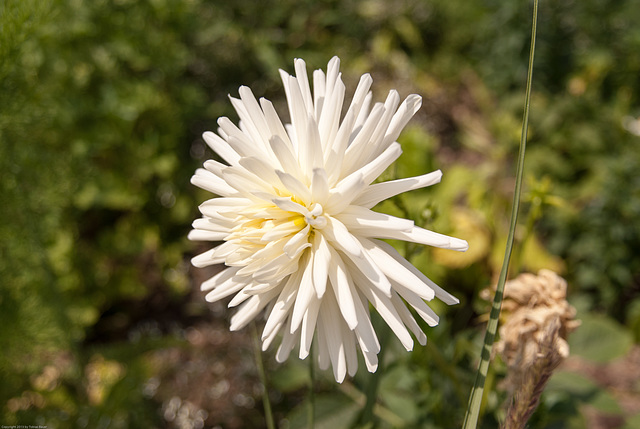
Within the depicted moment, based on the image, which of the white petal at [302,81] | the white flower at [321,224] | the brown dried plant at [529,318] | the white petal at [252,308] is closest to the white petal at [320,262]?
the white flower at [321,224]

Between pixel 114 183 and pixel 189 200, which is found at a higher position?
pixel 114 183

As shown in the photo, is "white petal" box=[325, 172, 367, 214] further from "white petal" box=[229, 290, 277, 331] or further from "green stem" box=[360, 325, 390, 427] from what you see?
"green stem" box=[360, 325, 390, 427]

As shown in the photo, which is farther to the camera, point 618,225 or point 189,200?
point 189,200

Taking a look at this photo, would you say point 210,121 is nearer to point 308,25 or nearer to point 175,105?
point 175,105

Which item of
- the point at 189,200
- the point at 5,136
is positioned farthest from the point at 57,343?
the point at 189,200

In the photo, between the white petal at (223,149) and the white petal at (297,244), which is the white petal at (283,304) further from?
the white petal at (223,149)

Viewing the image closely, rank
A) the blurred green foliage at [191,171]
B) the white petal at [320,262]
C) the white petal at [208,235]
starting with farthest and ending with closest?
1. the blurred green foliage at [191,171]
2. the white petal at [208,235]
3. the white petal at [320,262]
